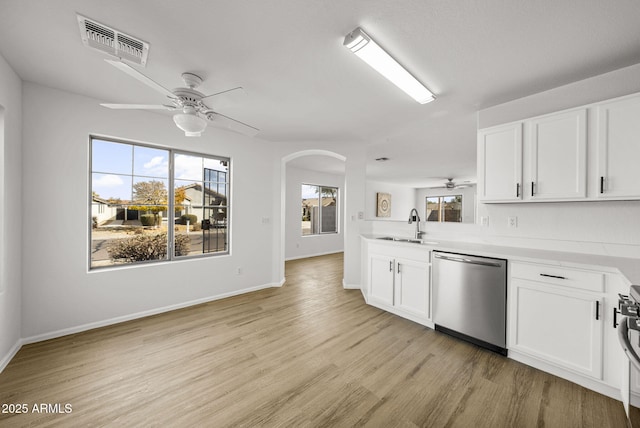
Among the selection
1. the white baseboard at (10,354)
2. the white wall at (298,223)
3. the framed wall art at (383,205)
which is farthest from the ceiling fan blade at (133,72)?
the framed wall art at (383,205)

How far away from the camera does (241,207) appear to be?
400cm

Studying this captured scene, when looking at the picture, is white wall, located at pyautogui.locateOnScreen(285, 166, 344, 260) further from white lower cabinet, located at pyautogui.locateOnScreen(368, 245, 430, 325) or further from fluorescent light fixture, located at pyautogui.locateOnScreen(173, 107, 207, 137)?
fluorescent light fixture, located at pyautogui.locateOnScreen(173, 107, 207, 137)

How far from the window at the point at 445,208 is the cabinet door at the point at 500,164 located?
27.7 ft

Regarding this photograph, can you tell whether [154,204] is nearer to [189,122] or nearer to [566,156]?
[189,122]

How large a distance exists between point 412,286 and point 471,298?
0.65 m

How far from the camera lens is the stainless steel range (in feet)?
3.41

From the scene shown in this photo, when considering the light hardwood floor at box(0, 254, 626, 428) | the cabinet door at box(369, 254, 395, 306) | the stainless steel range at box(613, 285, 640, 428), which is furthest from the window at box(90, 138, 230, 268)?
the stainless steel range at box(613, 285, 640, 428)

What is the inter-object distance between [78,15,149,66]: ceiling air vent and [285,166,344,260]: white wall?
4.80 metres

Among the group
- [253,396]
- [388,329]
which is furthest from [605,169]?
[253,396]

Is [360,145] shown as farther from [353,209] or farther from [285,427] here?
[285,427]

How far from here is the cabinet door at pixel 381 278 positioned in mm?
3150

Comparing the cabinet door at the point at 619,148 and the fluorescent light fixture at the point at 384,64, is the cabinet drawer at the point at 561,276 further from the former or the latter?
the fluorescent light fixture at the point at 384,64

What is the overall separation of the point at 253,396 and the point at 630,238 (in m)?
3.38

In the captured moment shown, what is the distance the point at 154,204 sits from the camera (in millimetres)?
3305
